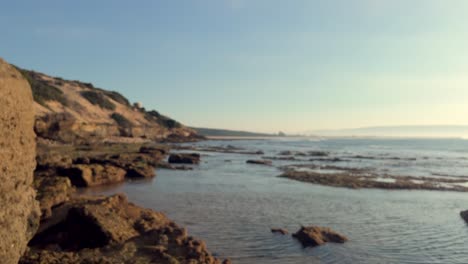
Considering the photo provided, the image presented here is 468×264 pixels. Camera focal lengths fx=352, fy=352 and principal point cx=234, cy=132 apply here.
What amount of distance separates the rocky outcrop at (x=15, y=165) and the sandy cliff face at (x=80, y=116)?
129 feet

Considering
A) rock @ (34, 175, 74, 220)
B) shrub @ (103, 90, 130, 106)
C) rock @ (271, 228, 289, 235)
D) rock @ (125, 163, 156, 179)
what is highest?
shrub @ (103, 90, 130, 106)

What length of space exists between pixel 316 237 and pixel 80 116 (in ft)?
193

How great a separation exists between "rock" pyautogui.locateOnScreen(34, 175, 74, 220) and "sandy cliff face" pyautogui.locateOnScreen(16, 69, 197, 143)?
32348 mm

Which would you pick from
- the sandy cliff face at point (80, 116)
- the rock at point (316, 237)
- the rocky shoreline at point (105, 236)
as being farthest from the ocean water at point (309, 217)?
the sandy cliff face at point (80, 116)

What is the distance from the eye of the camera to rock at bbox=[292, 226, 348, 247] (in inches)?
396

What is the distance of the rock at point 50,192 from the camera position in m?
10.2

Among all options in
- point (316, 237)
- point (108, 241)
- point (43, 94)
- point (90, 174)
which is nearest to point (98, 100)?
point (43, 94)

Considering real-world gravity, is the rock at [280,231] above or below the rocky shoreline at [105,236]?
below

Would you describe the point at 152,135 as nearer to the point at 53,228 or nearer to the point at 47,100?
the point at 47,100

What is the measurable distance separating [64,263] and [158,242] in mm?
2255

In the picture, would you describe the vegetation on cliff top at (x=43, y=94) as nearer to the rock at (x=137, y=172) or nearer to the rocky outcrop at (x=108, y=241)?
the rock at (x=137, y=172)

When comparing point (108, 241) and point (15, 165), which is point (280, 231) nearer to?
point (108, 241)

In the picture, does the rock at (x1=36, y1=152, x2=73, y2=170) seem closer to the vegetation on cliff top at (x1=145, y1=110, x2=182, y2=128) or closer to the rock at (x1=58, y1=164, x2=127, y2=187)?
the rock at (x1=58, y1=164, x2=127, y2=187)

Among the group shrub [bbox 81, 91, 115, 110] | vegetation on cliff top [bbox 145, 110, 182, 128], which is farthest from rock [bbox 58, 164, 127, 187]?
vegetation on cliff top [bbox 145, 110, 182, 128]
